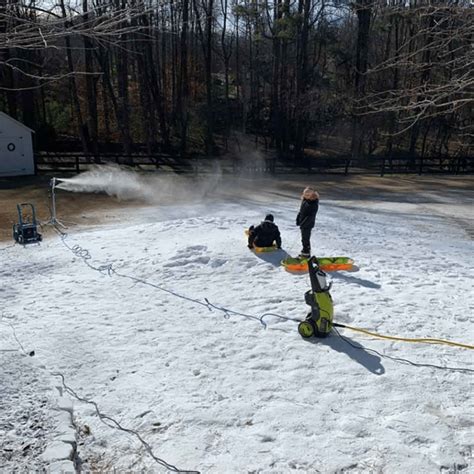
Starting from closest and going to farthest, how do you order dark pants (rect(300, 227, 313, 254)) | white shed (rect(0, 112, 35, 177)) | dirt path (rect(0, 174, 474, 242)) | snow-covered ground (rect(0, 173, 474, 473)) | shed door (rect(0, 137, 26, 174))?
snow-covered ground (rect(0, 173, 474, 473)) < dark pants (rect(300, 227, 313, 254)) < dirt path (rect(0, 174, 474, 242)) < white shed (rect(0, 112, 35, 177)) < shed door (rect(0, 137, 26, 174))

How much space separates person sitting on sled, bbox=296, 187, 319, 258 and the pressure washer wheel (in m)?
3.57

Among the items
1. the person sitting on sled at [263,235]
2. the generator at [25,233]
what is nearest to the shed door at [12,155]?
the generator at [25,233]

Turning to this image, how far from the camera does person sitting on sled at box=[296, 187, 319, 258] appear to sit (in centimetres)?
1006

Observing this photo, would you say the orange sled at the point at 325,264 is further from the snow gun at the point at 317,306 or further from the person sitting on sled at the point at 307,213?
the snow gun at the point at 317,306

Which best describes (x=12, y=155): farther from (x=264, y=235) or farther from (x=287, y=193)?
(x=264, y=235)

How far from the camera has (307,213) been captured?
400 inches

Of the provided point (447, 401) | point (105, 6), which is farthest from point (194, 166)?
point (447, 401)

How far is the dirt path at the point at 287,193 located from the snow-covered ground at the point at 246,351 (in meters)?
4.11

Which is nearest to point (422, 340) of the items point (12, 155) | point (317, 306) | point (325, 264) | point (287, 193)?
point (317, 306)

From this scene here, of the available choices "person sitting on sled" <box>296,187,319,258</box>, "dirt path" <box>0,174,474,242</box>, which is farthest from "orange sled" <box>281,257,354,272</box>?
"dirt path" <box>0,174,474,242</box>

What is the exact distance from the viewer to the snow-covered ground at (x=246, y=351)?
470 cm

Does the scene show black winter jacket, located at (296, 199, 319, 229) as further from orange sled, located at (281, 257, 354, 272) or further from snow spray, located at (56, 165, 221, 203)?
snow spray, located at (56, 165, 221, 203)

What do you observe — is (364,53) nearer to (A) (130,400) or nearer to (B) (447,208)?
(B) (447,208)

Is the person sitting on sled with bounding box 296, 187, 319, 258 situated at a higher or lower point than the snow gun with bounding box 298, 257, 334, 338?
higher
